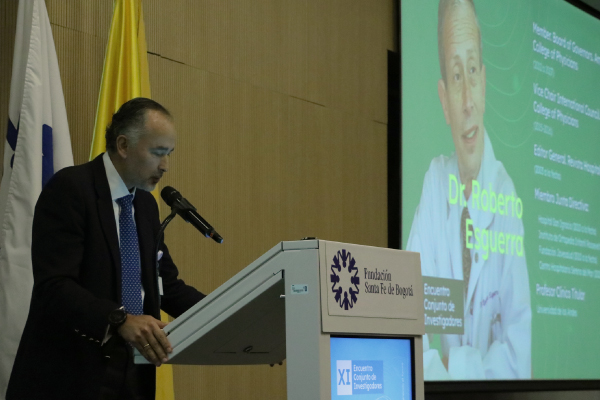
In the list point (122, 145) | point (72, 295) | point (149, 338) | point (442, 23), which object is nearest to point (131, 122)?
point (122, 145)

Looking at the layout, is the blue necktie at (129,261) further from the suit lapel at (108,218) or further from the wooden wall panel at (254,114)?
the wooden wall panel at (254,114)

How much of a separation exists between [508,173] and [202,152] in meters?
2.35

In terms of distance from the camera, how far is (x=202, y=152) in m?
3.78

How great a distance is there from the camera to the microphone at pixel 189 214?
6.59 ft

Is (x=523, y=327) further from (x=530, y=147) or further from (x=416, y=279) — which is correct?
(x=416, y=279)

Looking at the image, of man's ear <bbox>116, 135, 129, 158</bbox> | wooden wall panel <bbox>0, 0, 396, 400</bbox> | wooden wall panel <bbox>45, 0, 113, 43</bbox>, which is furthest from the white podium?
wooden wall panel <bbox>45, 0, 113, 43</bbox>

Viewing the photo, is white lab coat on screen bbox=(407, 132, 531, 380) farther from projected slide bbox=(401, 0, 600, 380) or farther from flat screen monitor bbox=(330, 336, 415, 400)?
flat screen monitor bbox=(330, 336, 415, 400)

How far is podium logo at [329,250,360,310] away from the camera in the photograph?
1.53 metres

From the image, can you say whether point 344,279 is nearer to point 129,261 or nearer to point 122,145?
point 129,261

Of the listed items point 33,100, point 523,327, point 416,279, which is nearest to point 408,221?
point 523,327

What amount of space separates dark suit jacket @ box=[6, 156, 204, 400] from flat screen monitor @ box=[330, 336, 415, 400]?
22.1 inches

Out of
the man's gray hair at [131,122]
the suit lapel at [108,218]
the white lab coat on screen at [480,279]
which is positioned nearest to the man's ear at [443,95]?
the white lab coat on screen at [480,279]

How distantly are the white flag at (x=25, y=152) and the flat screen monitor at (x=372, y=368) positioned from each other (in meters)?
1.44

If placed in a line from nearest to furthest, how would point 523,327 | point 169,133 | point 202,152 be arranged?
1. point 169,133
2. point 202,152
3. point 523,327
